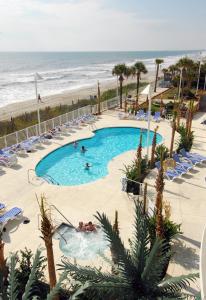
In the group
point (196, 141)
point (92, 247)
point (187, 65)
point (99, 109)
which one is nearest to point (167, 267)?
point (92, 247)

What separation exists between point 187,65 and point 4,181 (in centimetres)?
2589

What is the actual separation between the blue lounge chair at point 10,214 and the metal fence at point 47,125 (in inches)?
324

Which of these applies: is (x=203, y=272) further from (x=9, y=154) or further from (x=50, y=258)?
(x=9, y=154)

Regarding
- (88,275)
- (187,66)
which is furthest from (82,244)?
(187,66)

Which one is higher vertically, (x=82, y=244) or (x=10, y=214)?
(x=10, y=214)

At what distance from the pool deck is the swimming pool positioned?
884mm

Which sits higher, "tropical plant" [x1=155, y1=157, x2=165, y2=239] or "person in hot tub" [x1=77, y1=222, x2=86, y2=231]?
"tropical plant" [x1=155, y1=157, x2=165, y2=239]

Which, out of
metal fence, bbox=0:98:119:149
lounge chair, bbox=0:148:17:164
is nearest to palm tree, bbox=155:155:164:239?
lounge chair, bbox=0:148:17:164

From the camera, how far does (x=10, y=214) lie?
11289 mm

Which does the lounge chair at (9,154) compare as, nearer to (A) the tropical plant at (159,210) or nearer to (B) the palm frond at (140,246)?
(A) the tropical plant at (159,210)

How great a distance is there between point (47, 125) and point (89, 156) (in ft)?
16.6

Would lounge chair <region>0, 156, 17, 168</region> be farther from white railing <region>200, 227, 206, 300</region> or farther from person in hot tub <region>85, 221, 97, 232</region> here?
white railing <region>200, 227, 206, 300</region>

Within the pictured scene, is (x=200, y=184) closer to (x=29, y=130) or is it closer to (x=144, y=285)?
(x=144, y=285)

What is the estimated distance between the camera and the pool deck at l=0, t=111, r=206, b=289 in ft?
32.5
